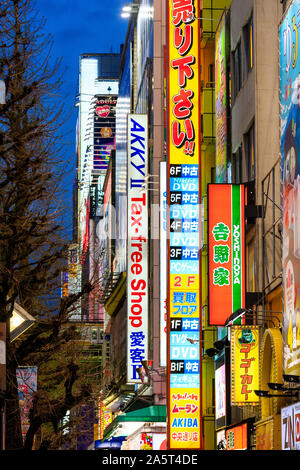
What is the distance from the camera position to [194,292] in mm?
31578

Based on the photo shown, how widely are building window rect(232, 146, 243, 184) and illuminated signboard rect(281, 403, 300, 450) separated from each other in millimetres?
13026

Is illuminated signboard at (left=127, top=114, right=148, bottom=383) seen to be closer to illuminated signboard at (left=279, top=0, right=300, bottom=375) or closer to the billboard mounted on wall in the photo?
the billboard mounted on wall

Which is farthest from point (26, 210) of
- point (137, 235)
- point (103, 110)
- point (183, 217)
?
point (103, 110)

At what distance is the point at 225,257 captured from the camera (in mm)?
27922

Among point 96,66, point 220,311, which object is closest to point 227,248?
point 220,311

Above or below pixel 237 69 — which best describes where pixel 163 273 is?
below

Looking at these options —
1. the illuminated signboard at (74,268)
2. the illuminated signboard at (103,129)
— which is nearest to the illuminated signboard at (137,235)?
the illuminated signboard at (74,268)

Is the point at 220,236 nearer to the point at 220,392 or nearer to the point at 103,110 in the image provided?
the point at 220,392

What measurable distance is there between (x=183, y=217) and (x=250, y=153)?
3.41 metres

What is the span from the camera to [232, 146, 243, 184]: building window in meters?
32.2

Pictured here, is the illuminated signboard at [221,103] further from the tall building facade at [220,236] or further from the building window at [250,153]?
the building window at [250,153]

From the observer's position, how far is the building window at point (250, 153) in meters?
29.4

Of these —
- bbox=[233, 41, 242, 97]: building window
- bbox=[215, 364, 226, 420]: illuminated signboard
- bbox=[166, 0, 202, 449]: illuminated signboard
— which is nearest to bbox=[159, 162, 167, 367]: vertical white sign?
bbox=[215, 364, 226, 420]: illuminated signboard
